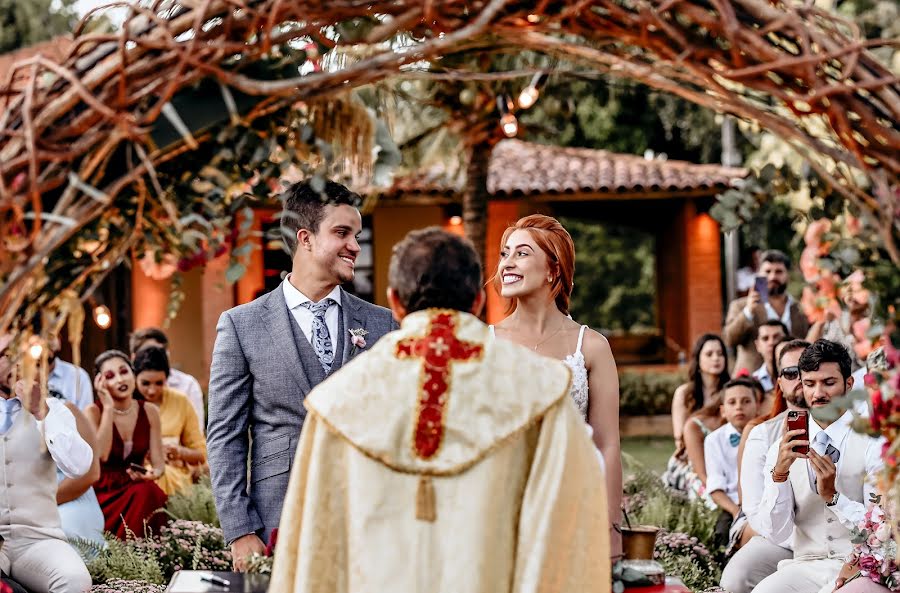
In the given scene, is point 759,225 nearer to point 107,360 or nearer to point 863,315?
point 863,315

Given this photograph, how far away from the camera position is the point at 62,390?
8.03 meters

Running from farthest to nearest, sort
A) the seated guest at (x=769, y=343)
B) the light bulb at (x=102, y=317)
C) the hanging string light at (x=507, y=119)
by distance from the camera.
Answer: the hanging string light at (x=507, y=119) < the seated guest at (x=769, y=343) < the light bulb at (x=102, y=317)

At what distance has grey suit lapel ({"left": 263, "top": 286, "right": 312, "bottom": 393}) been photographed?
168 inches

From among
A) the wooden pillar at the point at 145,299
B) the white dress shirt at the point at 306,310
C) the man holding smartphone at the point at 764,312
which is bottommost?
the white dress shirt at the point at 306,310

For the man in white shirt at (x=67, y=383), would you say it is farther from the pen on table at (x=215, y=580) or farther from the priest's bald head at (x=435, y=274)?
the priest's bald head at (x=435, y=274)

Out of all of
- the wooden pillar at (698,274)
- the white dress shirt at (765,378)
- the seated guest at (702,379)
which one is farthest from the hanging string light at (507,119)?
the wooden pillar at (698,274)

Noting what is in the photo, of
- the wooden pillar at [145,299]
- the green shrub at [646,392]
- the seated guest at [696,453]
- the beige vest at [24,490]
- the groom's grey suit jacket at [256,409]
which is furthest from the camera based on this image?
the wooden pillar at [145,299]

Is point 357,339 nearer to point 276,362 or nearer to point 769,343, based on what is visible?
point 276,362

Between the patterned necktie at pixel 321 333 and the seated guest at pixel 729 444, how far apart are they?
12.0ft

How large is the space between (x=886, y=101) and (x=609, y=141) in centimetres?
2670

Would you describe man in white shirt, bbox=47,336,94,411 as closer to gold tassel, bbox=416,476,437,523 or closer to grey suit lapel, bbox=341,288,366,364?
grey suit lapel, bbox=341,288,366,364

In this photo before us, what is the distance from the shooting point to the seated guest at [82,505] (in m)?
6.68

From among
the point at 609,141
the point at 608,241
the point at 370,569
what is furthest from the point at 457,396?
the point at 608,241

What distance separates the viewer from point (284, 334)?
14.2 feet
